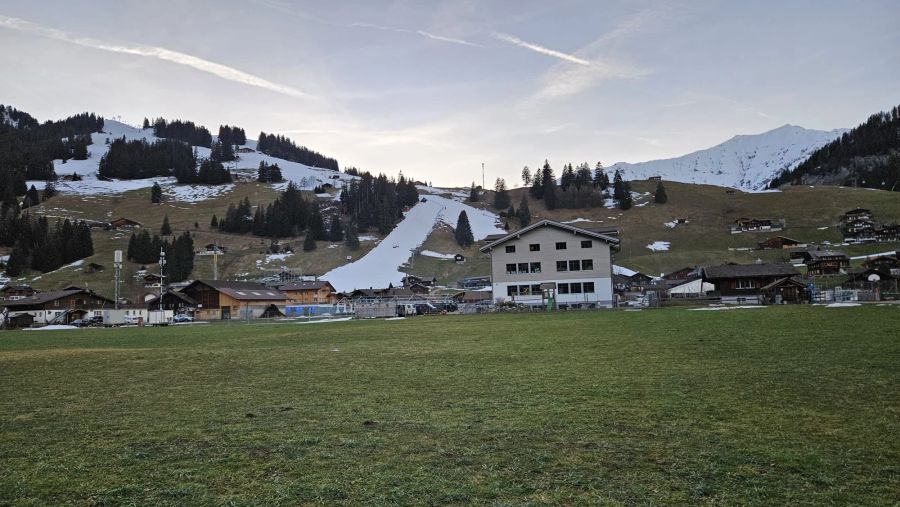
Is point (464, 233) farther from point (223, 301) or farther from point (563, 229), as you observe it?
point (563, 229)

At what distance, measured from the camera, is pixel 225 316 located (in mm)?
86000

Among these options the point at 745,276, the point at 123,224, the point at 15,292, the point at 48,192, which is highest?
the point at 48,192

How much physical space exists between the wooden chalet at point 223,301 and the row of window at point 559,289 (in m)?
39.8

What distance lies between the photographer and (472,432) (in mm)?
8164

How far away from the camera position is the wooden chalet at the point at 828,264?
9062cm

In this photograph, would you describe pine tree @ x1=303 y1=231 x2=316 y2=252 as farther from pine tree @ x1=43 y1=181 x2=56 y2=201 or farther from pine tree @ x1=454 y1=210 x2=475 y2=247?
pine tree @ x1=43 y1=181 x2=56 y2=201

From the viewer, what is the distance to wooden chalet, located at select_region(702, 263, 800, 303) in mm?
68375

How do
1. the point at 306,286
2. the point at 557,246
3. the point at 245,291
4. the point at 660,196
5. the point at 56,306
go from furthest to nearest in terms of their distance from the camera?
1. the point at 660,196
2. the point at 306,286
3. the point at 245,291
4. the point at 56,306
5. the point at 557,246

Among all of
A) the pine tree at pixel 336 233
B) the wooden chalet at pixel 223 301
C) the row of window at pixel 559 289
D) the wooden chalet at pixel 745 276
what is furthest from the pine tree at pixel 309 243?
the wooden chalet at pixel 745 276

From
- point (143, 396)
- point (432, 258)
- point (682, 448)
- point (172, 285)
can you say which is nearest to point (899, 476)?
point (682, 448)

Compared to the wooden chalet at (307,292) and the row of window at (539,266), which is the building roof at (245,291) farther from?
the row of window at (539,266)

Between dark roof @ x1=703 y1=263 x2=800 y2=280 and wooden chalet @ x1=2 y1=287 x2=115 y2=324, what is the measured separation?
3364 inches

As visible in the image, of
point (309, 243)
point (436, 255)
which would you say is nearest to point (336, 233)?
point (309, 243)

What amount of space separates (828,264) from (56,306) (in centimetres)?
11878
